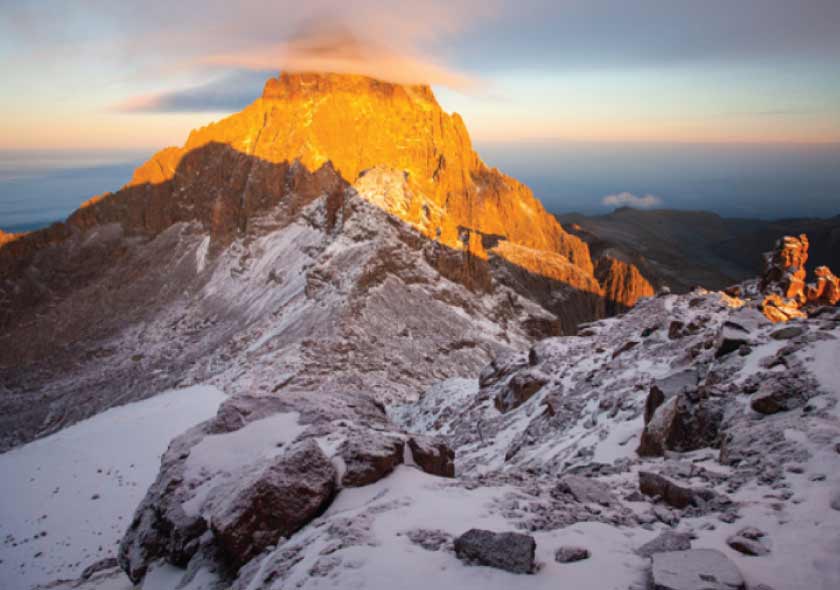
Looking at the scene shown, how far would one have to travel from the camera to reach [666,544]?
19.0 ft

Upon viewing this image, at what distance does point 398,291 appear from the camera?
47.6m

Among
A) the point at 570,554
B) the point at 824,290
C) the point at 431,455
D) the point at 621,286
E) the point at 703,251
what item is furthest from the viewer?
the point at 703,251

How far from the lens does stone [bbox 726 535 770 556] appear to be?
17.6 feet

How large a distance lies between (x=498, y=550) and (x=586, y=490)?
3012mm

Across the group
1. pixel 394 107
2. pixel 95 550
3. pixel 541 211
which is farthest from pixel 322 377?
pixel 541 211

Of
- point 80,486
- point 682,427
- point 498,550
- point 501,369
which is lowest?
point 80,486

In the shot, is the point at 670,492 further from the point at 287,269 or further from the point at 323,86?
the point at 323,86

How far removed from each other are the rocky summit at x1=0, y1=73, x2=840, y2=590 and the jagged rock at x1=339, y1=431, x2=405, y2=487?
0.04m

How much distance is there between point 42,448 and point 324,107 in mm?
60181

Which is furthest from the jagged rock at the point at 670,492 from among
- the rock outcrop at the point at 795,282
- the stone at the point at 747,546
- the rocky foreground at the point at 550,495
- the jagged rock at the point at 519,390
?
the rock outcrop at the point at 795,282

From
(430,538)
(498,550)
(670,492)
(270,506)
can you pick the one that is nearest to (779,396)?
(670,492)

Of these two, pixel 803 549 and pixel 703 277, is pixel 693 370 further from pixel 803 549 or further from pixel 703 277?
pixel 703 277

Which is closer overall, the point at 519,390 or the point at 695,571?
the point at 695,571

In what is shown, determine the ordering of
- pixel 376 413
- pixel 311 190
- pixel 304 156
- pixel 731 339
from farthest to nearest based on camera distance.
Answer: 1. pixel 304 156
2. pixel 311 190
3. pixel 376 413
4. pixel 731 339
